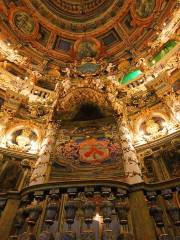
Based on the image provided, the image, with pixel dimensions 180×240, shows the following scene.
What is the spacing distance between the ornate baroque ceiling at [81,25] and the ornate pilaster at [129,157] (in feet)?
32.6

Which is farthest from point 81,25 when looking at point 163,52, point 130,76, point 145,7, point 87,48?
point 163,52

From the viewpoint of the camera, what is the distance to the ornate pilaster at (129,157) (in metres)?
6.77

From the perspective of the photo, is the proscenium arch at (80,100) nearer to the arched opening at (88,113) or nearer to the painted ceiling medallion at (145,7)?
the arched opening at (88,113)

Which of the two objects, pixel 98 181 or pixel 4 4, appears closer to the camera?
pixel 98 181

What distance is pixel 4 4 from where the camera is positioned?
58.9 feet

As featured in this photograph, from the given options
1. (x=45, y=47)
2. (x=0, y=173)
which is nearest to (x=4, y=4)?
(x=45, y=47)

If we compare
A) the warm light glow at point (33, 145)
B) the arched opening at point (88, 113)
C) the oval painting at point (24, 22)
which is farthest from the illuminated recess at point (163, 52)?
the oval painting at point (24, 22)

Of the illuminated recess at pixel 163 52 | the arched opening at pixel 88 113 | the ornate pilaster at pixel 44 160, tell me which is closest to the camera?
the ornate pilaster at pixel 44 160

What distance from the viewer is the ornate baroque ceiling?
17875mm

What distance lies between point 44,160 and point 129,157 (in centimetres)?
356

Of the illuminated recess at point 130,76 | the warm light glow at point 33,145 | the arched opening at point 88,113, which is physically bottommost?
the warm light glow at point 33,145

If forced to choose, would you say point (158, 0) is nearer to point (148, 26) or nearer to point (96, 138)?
point (148, 26)

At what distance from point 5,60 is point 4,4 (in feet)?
23.5

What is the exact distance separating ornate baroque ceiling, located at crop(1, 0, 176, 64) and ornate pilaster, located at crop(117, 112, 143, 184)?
994cm
